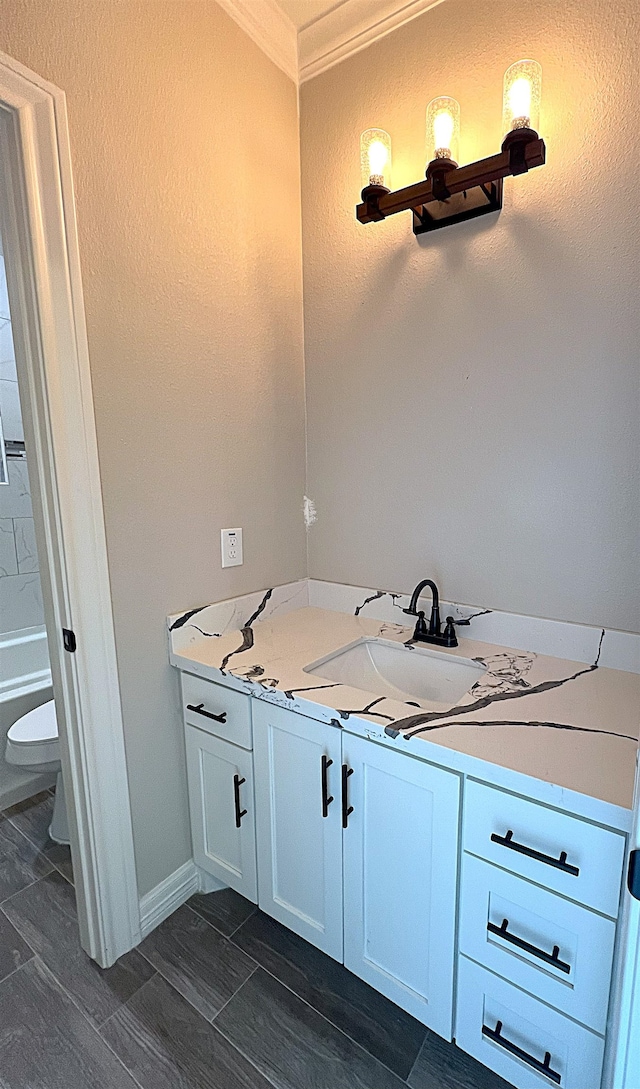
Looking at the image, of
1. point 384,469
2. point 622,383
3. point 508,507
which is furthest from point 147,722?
point 622,383

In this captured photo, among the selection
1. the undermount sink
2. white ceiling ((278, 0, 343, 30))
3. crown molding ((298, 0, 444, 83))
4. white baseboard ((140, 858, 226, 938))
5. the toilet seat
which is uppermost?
white ceiling ((278, 0, 343, 30))

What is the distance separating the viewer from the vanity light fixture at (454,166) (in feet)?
3.61

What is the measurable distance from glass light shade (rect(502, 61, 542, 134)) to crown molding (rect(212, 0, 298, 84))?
81 cm

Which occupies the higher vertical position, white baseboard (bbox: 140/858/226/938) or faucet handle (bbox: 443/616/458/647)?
faucet handle (bbox: 443/616/458/647)

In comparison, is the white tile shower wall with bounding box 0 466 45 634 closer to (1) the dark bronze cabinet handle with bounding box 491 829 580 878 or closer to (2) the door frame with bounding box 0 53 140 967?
(2) the door frame with bounding box 0 53 140 967

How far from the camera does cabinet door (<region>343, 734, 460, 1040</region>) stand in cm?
97

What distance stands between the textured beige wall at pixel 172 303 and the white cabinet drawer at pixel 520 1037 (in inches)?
35.0

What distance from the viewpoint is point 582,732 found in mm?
960

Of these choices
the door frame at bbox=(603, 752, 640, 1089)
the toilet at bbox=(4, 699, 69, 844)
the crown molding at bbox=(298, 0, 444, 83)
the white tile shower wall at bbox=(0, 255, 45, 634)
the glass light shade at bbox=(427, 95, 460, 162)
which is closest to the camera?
the door frame at bbox=(603, 752, 640, 1089)

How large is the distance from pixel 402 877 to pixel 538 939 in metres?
0.27

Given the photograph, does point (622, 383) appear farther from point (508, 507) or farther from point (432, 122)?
point (432, 122)

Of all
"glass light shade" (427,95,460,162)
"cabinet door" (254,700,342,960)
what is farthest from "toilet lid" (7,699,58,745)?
"glass light shade" (427,95,460,162)

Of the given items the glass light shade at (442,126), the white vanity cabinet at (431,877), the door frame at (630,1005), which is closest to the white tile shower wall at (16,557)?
the white vanity cabinet at (431,877)

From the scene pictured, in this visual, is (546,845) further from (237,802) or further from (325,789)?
(237,802)
